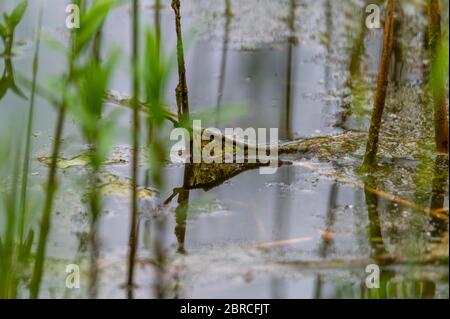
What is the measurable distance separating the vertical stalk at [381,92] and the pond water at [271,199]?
0.19 ft

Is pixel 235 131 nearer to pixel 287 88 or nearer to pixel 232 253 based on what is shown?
pixel 287 88

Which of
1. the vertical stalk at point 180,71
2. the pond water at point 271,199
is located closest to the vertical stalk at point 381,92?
the pond water at point 271,199

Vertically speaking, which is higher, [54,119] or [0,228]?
[54,119]

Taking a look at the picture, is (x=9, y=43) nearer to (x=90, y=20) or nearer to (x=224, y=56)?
(x=224, y=56)

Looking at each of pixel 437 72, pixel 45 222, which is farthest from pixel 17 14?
pixel 437 72

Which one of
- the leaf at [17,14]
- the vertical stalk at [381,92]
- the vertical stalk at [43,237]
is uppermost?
the leaf at [17,14]

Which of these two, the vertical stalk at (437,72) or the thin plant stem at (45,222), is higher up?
the vertical stalk at (437,72)

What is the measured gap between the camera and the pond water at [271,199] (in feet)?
5.92

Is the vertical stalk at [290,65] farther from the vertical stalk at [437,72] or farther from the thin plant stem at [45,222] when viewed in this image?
the thin plant stem at [45,222]

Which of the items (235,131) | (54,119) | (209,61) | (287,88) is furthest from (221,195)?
(209,61)

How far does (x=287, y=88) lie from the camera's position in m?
3.09

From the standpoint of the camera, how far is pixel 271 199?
2191 millimetres

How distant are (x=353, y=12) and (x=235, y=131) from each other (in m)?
1.59

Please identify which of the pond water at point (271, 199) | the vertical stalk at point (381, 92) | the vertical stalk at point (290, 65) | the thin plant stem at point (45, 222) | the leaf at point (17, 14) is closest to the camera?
the thin plant stem at point (45, 222)
